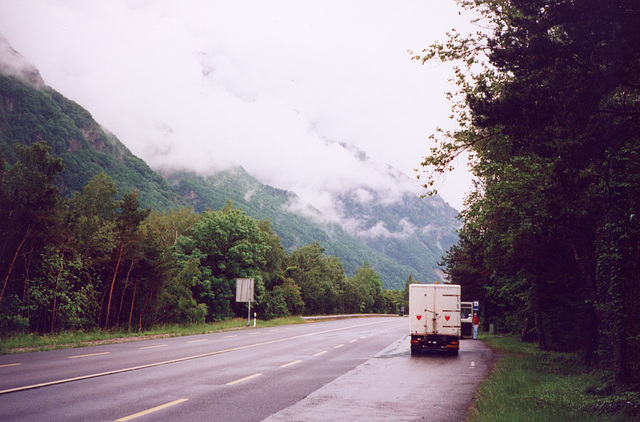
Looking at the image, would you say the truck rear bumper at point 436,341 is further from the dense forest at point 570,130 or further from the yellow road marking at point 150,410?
the yellow road marking at point 150,410

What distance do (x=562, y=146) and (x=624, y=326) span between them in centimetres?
418

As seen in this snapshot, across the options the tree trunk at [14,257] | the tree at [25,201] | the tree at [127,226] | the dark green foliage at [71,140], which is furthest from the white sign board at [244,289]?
the dark green foliage at [71,140]

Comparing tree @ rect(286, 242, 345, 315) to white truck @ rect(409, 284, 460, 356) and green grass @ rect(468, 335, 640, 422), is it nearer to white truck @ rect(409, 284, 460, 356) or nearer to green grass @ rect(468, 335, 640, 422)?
white truck @ rect(409, 284, 460, 356)

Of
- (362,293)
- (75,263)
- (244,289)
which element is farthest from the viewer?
(362,293)

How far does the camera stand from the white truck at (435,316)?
71.5 ft

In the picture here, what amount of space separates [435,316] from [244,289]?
95.8ft

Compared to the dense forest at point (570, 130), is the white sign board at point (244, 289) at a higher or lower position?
lower

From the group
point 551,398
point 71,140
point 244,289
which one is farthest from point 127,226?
point 71,140

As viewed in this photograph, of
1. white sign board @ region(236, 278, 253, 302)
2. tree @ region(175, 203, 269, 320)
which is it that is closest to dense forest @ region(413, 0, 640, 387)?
white sign board @ region(236, 278, 253, 302)

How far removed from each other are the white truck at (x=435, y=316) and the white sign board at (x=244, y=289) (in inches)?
1081

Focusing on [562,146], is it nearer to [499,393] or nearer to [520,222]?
[499,393]

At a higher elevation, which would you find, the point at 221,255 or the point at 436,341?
the point at 221,255

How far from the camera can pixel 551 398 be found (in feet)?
33.7

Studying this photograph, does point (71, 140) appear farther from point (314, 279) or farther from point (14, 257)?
point (14, 257)
